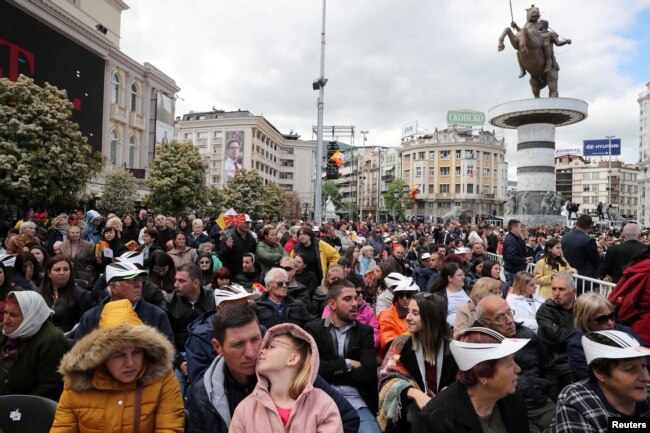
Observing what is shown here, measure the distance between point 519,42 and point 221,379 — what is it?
2240 cm

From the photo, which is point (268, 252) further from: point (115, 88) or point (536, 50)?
point (115, 88)

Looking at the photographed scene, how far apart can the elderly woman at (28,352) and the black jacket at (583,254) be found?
826 centimetres

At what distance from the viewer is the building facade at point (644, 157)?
270 ft

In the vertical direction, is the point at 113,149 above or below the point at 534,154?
above

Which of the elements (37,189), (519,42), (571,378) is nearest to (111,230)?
(571,378)

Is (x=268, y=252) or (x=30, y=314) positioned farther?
(x=268, y=252)

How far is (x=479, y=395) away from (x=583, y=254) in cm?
701

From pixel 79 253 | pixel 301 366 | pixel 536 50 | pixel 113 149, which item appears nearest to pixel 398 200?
pixel 113 149

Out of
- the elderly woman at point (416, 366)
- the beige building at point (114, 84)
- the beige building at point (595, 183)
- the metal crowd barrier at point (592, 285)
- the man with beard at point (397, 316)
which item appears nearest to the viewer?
the elderly woman at point (416, 366)

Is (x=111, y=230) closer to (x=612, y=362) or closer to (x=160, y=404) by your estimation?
(x=160, y=404)

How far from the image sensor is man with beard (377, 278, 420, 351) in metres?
4.57

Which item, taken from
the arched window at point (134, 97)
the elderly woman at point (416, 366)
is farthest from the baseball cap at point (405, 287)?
the arched window at point (134, 97)

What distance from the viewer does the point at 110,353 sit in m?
2.66

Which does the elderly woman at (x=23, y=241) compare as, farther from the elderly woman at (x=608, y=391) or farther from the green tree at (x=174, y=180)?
the green tree at (x=174, y=180)
